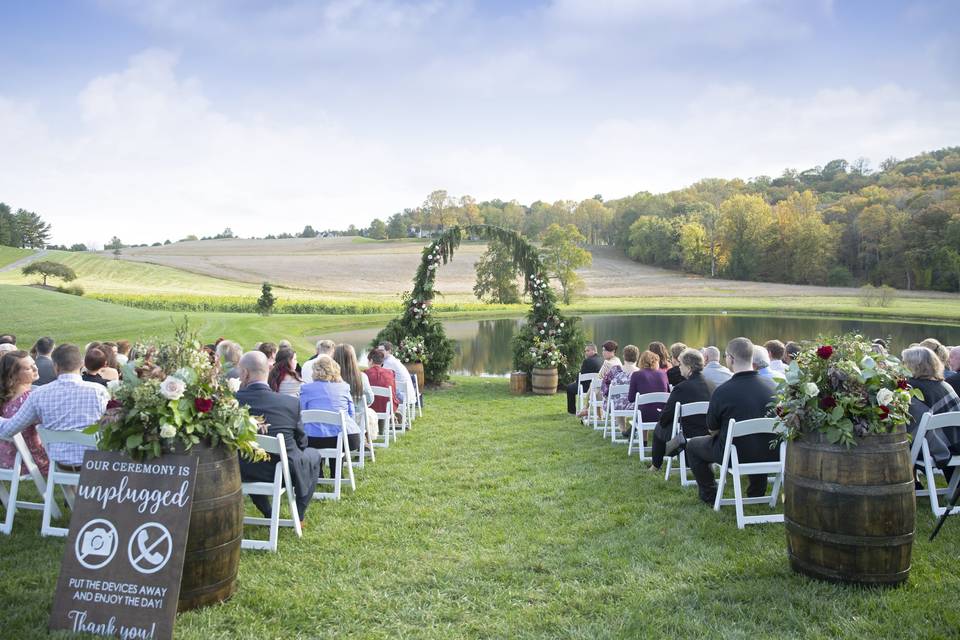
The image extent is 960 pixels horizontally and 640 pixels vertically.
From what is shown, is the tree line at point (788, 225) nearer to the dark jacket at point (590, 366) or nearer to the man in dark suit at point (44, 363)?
the dark jacket at point (590, 366)

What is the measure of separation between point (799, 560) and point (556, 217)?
108 m

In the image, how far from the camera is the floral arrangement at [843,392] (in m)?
3.89

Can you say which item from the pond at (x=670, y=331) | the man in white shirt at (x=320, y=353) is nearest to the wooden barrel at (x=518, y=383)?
the man in white shirt at (x=320, y=353)

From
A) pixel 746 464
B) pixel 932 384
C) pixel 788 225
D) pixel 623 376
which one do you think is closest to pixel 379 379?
pixel 623 376

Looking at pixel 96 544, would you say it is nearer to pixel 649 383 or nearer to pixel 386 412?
pixel 386 412

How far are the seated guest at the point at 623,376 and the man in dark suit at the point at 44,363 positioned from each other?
7.24 metres

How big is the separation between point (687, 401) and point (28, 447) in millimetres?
6256

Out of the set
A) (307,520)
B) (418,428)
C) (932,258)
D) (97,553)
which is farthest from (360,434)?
(932,258)

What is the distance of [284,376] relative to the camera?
7477 mm

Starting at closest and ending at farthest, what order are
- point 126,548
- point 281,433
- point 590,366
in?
point 126,548
point 281,433
point 590,366

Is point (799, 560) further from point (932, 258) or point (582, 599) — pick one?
point (932, 258)

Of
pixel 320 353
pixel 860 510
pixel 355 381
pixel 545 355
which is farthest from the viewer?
pixel 545 355

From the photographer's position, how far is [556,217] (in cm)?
10994

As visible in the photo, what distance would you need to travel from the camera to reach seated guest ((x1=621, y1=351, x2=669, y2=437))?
7730 millimetres
